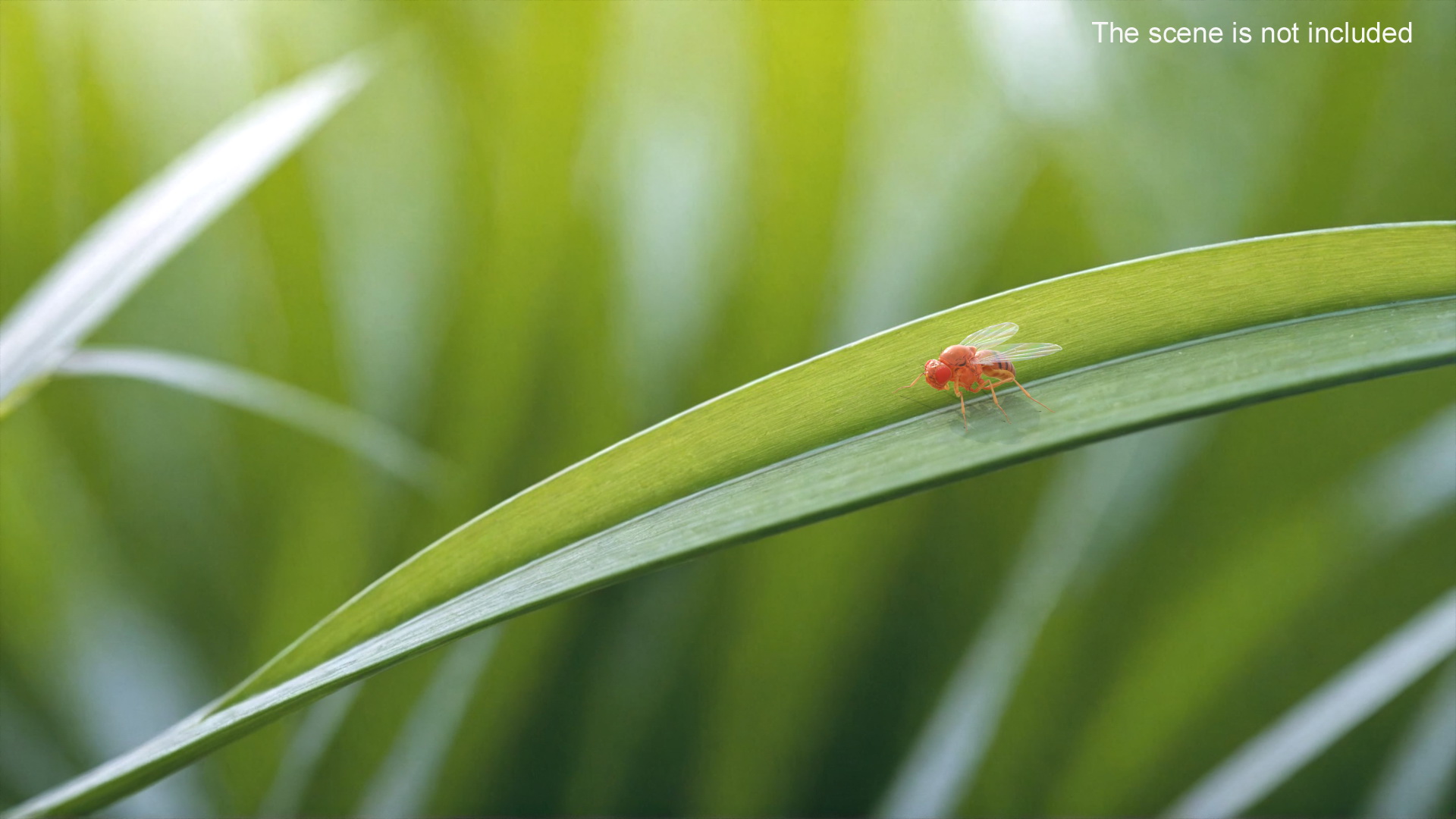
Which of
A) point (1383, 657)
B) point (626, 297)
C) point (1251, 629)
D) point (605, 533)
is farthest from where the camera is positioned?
point (626, 297)

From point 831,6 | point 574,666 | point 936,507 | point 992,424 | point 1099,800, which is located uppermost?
point 831,6

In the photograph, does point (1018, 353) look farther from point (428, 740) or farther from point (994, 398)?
point (428, 740)

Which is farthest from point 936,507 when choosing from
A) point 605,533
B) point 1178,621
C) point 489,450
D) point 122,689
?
point 122,689

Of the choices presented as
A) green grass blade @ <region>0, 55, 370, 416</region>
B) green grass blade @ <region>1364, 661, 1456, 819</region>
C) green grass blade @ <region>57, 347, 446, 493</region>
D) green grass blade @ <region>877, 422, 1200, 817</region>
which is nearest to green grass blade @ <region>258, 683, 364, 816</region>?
green grass blade @ <region>57, 347, 446, 493</region>

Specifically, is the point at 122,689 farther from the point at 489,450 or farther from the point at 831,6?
the point at 831,6

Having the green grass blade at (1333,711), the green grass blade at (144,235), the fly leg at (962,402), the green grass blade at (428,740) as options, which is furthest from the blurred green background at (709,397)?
the fly leg at (962,402)

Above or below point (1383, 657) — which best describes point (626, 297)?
above

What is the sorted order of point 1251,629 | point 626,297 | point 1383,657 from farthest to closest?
point 626,297, point 1251,629, point 1383,657

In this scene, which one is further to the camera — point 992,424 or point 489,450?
point 489,450

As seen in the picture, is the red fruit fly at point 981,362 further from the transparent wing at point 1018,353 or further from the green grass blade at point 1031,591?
the green grass blade at point 1031,591
